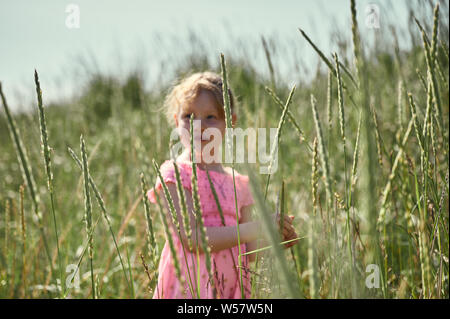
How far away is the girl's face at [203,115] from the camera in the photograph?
982 millimetres

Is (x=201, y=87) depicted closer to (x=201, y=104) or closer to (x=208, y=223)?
(x=201, y=104)

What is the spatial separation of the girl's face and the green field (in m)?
0.07

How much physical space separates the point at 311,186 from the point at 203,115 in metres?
0.34

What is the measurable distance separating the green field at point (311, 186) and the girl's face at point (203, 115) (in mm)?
71

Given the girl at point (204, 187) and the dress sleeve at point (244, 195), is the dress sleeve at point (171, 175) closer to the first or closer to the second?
the girl at point (204, 187)

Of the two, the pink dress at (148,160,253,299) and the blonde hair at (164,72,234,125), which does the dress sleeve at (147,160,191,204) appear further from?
the blonde hair at (164,72,234,125)

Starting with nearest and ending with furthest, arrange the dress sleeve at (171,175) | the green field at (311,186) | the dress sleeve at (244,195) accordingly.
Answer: the green field at (311,186) < the dress sleeve at (171,175) < the dress sleeve at (244,195)

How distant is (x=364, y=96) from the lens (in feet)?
0.85

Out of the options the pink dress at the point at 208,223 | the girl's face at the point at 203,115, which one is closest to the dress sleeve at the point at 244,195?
the pink dress at the point at 208,223

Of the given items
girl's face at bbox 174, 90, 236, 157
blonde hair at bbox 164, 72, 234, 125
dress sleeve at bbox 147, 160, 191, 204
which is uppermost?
blonde hair at bbox 164, 72, 234, 125

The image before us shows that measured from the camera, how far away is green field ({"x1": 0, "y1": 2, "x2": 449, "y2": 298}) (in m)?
0.42

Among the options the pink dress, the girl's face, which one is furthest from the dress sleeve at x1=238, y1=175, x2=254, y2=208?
the girl's face
